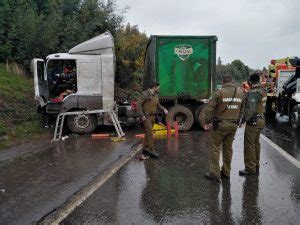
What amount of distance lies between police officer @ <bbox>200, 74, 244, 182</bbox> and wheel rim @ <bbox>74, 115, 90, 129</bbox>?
618cm

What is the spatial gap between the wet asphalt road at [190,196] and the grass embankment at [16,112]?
4.71 m

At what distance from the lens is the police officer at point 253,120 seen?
264 inches

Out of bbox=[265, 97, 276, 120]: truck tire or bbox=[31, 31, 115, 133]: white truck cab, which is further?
bbox=[265, 97, 276, 120]: truck tire

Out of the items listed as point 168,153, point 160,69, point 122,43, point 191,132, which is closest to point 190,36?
point 160,69

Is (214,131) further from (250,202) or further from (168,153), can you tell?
(168,153)

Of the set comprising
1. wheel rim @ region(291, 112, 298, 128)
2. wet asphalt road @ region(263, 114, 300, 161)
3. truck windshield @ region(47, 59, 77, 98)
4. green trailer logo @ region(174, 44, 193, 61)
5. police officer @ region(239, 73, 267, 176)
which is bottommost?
wet asphalt road @ region(263, 114, 300, 161)

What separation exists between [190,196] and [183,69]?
7.52 m

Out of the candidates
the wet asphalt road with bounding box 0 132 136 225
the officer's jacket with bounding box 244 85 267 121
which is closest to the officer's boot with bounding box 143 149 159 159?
the wet asphalt road with bounding box 0 132 136 225

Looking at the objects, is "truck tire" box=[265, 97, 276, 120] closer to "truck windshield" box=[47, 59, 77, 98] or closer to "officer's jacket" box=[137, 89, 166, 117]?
"truck windshield" box=[47, 59, 77, 98]

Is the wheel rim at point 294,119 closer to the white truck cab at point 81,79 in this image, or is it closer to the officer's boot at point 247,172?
the white truck cab at point 81,79

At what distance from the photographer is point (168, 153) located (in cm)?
893

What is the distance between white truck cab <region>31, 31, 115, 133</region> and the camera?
11.8 metres

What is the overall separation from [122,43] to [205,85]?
13922 millimetres

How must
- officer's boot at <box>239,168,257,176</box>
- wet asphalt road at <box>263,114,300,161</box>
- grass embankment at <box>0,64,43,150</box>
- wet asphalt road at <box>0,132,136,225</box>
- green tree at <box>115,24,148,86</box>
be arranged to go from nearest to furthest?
wet asphalt road at <box>0,132,136,225</box>, officer's boot at <box>239,168,257,176</box>, wet asphalt road at <box>263,114,300,161</box>, grass embankment at <box>0,64,43,150</box>, green tree at <box>115,24,148,86</box>
